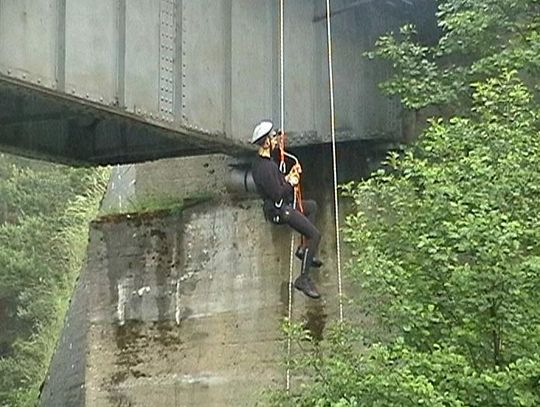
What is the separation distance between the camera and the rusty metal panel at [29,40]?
1341 cm

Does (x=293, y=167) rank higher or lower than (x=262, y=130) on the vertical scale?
lower

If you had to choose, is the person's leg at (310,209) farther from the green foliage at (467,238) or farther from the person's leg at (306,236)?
the green foliage at (467,238)

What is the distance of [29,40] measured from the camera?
45.0 ft

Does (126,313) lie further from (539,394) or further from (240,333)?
(539,394)

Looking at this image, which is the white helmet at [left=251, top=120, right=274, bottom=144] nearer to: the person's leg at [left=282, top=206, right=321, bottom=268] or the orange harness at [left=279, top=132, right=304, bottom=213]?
the orange harness at [left=279, top=132, right=304, bottom=213]

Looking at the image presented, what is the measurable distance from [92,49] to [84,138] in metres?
4.02

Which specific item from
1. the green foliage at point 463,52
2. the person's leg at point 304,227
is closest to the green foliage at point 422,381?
the person's leg at point 304,227

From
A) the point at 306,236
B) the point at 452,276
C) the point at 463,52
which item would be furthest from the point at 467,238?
the point at 463,52

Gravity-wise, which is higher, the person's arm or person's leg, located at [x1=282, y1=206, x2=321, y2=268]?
the person's arm

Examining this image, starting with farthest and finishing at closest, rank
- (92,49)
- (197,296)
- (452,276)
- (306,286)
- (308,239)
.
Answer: (197,296) → (306,286) → (308,239) → (92,49) → (452,276)

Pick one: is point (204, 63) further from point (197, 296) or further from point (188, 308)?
point (188, 308)

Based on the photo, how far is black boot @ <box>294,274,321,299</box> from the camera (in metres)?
16.7

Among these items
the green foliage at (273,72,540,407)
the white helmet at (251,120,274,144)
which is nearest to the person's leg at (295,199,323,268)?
the white helmet at (251,120,274,144)

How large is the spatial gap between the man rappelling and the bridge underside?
44 cm
